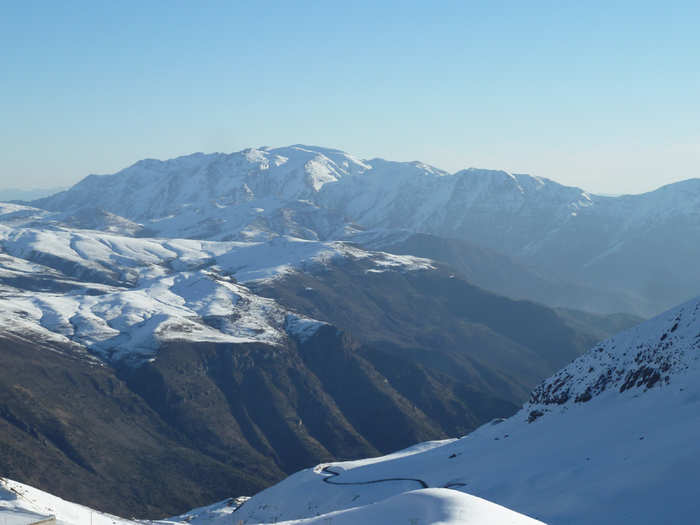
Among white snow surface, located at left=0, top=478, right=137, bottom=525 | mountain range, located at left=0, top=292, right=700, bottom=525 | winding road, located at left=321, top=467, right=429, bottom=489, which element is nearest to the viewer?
mountain range, located at left=0, top=292, right=700, bottom=525

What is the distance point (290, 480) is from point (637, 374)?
3877 cm

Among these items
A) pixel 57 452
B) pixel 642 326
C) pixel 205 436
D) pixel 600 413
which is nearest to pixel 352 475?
pixel 600 413

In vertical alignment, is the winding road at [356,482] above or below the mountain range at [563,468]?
below

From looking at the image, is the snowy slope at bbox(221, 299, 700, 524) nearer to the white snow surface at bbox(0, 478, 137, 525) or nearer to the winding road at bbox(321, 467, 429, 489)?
the winding road at bbox(321, 467, 429, 489)

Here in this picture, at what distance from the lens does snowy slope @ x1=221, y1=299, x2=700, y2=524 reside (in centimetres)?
3459

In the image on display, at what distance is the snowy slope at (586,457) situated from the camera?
34594 millimetres

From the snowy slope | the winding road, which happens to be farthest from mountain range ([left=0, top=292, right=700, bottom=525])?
the winding road

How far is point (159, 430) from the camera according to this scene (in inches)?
7106

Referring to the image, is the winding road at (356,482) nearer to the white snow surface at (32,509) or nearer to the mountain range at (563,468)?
the mountain range at (563,468)

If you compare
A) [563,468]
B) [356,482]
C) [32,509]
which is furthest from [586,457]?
[32,509]

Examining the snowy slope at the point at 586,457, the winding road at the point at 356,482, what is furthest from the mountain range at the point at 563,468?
the winding road at the point at 356,482

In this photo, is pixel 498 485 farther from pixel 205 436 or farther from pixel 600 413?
pixel 205 436

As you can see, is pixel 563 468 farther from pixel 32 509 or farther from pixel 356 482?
pixel 32 509

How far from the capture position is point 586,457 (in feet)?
144
